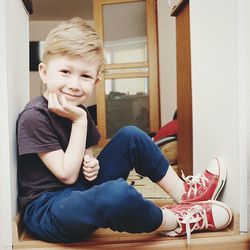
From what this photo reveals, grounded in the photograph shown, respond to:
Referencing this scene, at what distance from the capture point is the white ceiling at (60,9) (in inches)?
182

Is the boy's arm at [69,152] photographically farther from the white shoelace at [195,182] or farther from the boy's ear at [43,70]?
the white shoelace at [195,182]

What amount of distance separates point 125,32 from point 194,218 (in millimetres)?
3469

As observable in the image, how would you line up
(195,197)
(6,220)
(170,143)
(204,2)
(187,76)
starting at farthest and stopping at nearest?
(170,143)
(187,76)
(204,2)
(195,197)
(6,220)

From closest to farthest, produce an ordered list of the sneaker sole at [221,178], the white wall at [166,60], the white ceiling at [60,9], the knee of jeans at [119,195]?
the knee of jeans at [119,195] → the sneaker sole at [221,178] → the white wall at [166,60] → the white ceiling at [60,9]

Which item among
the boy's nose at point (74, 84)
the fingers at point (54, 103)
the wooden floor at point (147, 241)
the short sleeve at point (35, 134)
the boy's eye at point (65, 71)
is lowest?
the wooden floor at point (147, 241)

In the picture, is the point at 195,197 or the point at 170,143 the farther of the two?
the point at 170,143

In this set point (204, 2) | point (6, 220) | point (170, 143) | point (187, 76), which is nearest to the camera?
point (6, 220)

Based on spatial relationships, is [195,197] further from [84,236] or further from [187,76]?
[187,76]

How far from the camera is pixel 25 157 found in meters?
0.98

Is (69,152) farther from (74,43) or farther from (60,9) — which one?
(60,9)

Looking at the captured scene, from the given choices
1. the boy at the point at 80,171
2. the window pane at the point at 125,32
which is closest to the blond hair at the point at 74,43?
the boy at the point at 80,171

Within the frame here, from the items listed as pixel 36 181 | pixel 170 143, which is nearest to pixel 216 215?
pixel 36 181

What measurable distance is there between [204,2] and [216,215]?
0.65 metres

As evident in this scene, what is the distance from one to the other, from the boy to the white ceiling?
3844mm
